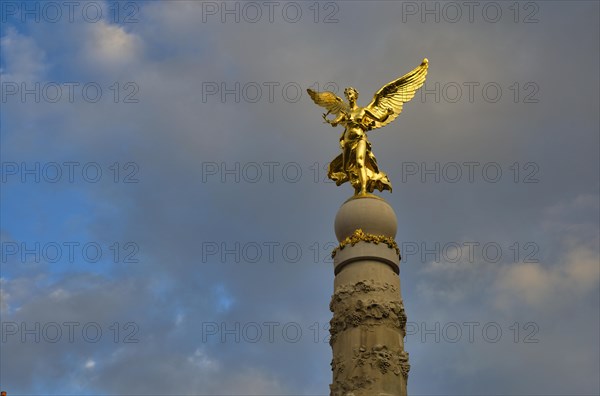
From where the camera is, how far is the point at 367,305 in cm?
2812

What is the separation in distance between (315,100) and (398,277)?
825cm

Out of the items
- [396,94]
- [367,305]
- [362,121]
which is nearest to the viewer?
[367,305]

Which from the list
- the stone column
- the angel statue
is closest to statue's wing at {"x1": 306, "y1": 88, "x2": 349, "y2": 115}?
the angel statue

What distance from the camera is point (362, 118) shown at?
108 feet

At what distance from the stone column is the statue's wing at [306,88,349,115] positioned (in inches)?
173

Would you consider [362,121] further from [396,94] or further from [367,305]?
[367,305]

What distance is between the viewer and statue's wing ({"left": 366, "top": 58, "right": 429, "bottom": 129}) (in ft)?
110

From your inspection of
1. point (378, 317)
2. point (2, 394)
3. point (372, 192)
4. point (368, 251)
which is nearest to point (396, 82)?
point (372, 192)

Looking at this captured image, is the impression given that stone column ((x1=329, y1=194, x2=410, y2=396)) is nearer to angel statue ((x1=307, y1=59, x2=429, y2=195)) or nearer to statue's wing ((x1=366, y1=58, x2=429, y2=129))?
angel statue ((x1=307, y1=59, x2=429, y2=195))

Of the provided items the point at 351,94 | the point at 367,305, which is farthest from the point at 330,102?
the point at 367,305

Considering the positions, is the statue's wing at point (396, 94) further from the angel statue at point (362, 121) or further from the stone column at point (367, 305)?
the stone column at point (367, 305)

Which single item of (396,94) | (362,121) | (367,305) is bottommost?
(367,305)

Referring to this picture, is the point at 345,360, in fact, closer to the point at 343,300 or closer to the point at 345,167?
the point at 343,300

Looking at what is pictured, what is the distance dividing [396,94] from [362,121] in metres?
2.13
